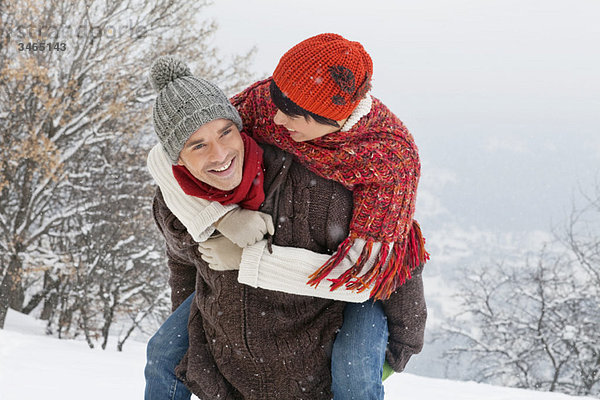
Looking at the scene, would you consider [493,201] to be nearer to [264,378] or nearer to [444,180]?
[444,180]

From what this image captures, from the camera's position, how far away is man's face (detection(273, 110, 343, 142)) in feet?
5.39

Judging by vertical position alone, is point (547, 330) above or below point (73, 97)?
below

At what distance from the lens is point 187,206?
175cm

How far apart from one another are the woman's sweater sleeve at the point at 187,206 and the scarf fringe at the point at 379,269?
1.24ft

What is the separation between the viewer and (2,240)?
1081 centimetres

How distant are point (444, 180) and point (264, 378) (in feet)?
197

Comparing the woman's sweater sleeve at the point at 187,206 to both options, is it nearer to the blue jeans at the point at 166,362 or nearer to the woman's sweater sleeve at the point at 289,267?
the woman's sweater sleeve at the point at 289,267

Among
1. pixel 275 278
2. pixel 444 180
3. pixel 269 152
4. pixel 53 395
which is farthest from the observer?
pixel 444 180

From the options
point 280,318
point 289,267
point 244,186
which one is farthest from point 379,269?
point 244,186

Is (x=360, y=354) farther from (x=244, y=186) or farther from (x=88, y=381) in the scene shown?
(x=88, y=381)

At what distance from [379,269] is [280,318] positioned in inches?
16.0

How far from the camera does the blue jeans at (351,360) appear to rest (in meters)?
1.76

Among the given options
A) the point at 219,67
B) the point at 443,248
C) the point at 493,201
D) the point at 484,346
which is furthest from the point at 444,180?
the point at 219,67

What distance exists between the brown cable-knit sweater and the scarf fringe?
100 millimetres
